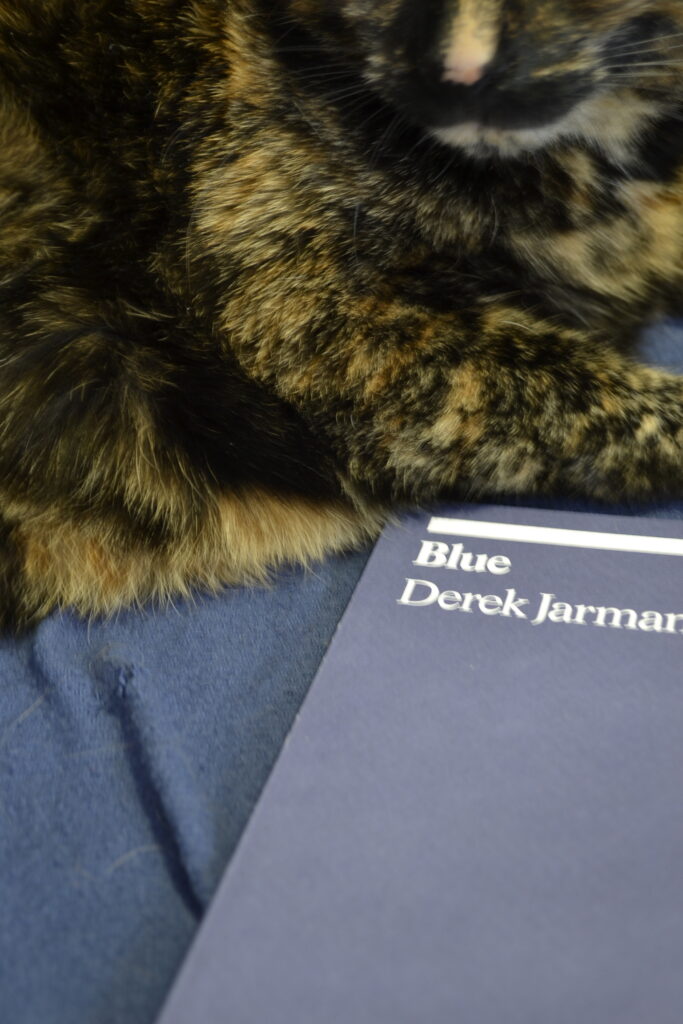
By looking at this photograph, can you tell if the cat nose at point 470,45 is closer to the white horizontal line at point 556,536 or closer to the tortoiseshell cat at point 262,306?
the tortoiseshell cat at point 262,306

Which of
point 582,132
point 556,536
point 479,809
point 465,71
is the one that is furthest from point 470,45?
point 479,809

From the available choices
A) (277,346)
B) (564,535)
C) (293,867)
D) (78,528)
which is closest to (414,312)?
(277,346)

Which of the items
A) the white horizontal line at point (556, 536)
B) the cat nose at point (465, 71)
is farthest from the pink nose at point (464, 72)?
the white horizontal line at point (556, 536)

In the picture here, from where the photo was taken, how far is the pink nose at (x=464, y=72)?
2.33 feet

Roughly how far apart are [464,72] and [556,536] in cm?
34

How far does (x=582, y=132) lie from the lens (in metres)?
0.88

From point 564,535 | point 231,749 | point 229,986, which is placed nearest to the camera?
point 229,986

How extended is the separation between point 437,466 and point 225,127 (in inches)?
13.1

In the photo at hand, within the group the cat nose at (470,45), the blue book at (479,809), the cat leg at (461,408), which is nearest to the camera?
the blue book at (479,809)

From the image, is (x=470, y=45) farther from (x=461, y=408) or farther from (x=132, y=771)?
(x=132, y=771)

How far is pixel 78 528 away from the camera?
0.82m

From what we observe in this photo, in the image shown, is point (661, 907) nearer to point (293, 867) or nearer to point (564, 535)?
point (293, 867)

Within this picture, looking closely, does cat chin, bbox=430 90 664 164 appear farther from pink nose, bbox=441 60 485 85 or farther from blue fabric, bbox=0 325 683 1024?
blue fabric, bbox=0 325 683 1024

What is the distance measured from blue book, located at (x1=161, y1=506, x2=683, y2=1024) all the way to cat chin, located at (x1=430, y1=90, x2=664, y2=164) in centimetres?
30
